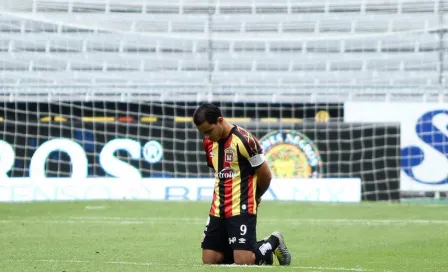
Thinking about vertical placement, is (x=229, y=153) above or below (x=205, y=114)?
below

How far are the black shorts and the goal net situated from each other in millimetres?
10707

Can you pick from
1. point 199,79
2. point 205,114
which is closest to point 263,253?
point 205,114

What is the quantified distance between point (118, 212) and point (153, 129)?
3.62m

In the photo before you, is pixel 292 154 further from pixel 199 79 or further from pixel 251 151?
pixel 251 151

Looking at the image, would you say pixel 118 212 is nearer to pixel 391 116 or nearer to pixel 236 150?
pixel 391 116

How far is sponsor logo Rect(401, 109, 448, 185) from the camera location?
1847cm

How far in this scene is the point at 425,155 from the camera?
1850cm

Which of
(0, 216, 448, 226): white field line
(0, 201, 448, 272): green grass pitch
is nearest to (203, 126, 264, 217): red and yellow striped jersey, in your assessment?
(0, 201, 448, 272): green grass pitch

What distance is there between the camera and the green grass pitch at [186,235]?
7.85m

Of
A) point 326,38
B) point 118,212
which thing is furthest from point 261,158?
point 326,38

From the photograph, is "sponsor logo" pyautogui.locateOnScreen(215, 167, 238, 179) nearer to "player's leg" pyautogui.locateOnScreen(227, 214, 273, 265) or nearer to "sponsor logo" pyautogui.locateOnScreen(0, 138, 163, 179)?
"player's leg" pyautogui.locateOnScreen(227, 214, 273, 265)

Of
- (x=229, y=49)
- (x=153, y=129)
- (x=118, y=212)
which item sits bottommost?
(x=118, y=212)

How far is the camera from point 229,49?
2425 cm

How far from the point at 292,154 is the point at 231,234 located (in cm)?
1087
